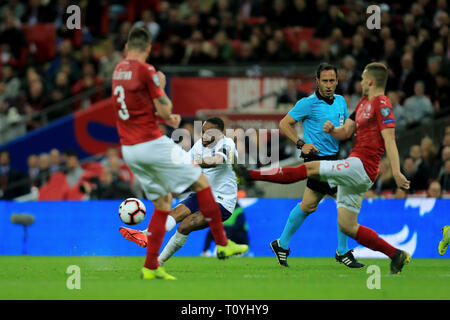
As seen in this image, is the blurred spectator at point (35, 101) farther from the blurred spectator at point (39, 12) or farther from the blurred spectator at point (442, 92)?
the blurred spectator at point (442, 92)

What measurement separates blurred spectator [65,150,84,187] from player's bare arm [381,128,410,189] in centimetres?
917

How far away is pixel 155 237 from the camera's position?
8109mm

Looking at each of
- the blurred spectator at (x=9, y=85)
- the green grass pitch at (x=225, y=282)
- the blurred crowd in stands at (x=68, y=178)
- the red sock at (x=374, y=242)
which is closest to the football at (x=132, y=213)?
the green grass pitch at (x=225, y=282)

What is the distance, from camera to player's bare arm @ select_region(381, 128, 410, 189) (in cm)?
842

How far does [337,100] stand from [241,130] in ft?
21.5

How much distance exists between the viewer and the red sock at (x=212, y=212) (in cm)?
807

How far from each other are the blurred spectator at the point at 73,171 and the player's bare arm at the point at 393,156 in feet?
30.1

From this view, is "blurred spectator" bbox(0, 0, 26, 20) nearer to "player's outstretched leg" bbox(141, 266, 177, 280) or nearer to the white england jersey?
the white england jersey

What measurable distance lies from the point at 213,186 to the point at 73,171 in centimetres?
689

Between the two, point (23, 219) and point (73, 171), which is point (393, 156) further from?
point (73, 171)


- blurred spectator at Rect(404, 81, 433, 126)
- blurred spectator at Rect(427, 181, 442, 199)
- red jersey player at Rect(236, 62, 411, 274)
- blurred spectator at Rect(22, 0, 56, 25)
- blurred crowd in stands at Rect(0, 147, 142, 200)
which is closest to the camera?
red jersey player at Rect(236, 62, 411, 274)

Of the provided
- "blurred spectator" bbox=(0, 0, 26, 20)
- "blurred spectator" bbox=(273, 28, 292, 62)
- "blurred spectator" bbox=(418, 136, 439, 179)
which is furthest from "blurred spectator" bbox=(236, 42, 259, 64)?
"blurred spectator" bbox=(0, 0, 26, 20)

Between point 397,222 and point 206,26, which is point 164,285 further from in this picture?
point 206,26

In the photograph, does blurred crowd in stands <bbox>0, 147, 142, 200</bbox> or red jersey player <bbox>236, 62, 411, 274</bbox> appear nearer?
red jersey player <bbox>236, 62, 411, 274</bbox>
